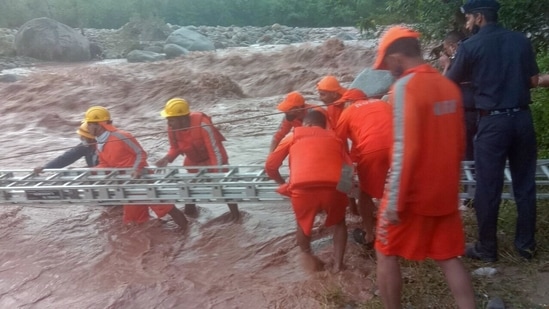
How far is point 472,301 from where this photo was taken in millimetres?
3281

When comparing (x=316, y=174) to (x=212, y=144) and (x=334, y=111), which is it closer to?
(x=334, y=111)

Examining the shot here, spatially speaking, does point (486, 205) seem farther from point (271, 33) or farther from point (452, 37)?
point (271, 33)

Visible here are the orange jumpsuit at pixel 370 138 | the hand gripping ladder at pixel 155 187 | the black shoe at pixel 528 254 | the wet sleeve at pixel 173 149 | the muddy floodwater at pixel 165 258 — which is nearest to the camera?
the black shoe at pixel 528 254

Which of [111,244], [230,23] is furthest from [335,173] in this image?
[230,23]

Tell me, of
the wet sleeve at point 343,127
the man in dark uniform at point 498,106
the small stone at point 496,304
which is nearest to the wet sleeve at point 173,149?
the wet sleeve at point 343,127

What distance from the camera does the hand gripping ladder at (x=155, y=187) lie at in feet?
16.4

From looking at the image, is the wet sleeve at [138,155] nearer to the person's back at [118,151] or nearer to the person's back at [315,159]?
the person's back at [118,151]

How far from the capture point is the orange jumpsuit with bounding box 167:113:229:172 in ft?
20.7

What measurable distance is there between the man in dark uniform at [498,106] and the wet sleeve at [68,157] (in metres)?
4.02

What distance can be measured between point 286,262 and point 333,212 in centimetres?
114

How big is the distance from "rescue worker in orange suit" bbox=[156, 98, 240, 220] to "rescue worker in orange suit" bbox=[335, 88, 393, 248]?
1878 mm

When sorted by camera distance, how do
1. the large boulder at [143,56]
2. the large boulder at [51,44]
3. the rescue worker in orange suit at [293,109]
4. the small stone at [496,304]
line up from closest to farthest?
the small stone at [496,304] → the rescue worker in orange suit at [293,109] → the large boulder at [143,56] → the large boulder at [51,44]

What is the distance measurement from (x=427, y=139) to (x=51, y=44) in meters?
28.1

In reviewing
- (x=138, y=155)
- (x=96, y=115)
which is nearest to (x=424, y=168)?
(x=138, y=155)
